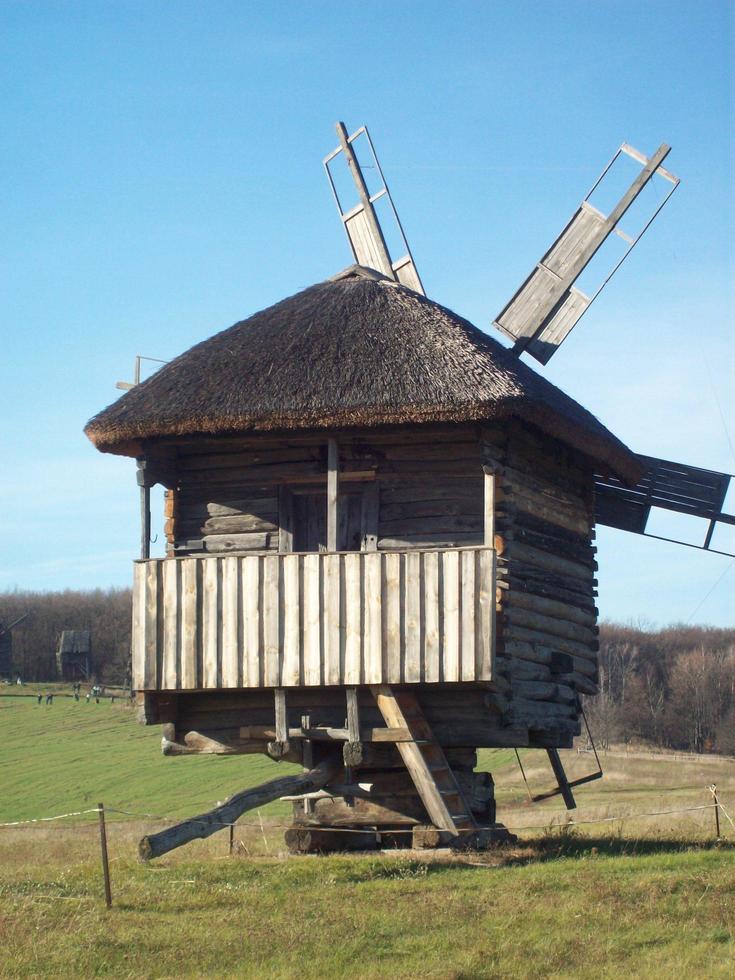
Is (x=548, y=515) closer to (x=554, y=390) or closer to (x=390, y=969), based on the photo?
(x=554, y=390)

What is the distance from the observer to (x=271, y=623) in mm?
14398

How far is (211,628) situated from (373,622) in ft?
6.04

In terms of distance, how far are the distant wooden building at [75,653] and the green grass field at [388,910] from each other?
71.6 meters

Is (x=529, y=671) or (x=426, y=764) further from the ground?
(x=529, y=671)

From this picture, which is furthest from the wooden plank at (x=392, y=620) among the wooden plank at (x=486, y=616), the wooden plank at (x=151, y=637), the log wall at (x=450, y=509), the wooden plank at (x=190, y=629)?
the wooden plank at (x=151, y=637)

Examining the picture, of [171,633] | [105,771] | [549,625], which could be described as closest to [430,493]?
[549,625]

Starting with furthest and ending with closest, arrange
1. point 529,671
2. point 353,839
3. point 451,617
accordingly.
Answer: point 353,839 → point 529,671 → point 451,617

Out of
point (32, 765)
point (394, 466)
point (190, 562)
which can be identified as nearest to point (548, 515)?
point (394, 466)

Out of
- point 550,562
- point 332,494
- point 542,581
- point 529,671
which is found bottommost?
point 529,671

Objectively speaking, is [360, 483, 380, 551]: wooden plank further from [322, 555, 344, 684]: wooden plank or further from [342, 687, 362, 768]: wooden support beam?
[342, 687, 362, 768]: wooden support beam

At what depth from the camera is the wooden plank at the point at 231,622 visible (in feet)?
47.6

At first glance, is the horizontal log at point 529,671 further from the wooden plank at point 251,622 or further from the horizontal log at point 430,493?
the wooden plank at point 251,622

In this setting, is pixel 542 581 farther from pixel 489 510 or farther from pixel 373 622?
pixel 373 622

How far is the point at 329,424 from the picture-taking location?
14.4 meters
